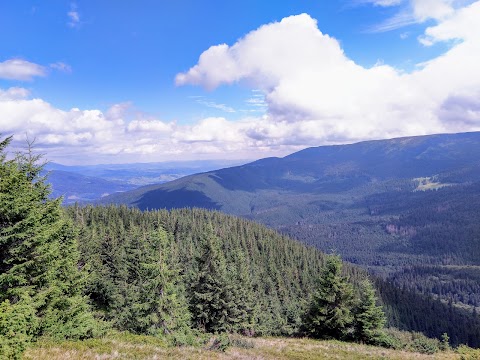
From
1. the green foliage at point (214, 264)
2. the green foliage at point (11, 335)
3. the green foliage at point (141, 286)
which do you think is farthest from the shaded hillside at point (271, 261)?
the green foliage at point (11, 335)

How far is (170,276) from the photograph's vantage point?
36.9 m

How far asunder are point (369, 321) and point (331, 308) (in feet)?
13.0

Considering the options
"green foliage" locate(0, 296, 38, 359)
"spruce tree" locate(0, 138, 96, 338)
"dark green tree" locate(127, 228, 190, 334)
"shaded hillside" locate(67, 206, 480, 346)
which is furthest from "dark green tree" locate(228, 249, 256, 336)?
"shaded hillside" locate(67, 206, 480, 346)

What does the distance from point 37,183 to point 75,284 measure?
8321 mm

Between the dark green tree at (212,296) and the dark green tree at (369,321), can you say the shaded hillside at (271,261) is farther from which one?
the dark green tree at (369,321)

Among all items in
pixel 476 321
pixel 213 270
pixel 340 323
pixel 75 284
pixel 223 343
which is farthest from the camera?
pixel 476 321

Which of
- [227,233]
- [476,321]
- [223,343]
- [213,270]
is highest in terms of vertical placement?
[223,343]

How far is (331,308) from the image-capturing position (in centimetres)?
3425

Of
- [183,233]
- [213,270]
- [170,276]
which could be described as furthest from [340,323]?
[183,233]

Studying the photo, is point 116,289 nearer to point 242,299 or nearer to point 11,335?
point 242,299

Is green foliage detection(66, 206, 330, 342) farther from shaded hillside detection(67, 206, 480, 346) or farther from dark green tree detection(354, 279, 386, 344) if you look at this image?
dark green tree detection(354, 279, 386, 344)

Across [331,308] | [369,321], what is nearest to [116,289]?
[331,308]

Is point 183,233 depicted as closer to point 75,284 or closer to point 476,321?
point 75,284

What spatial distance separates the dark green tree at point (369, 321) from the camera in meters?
31.8
